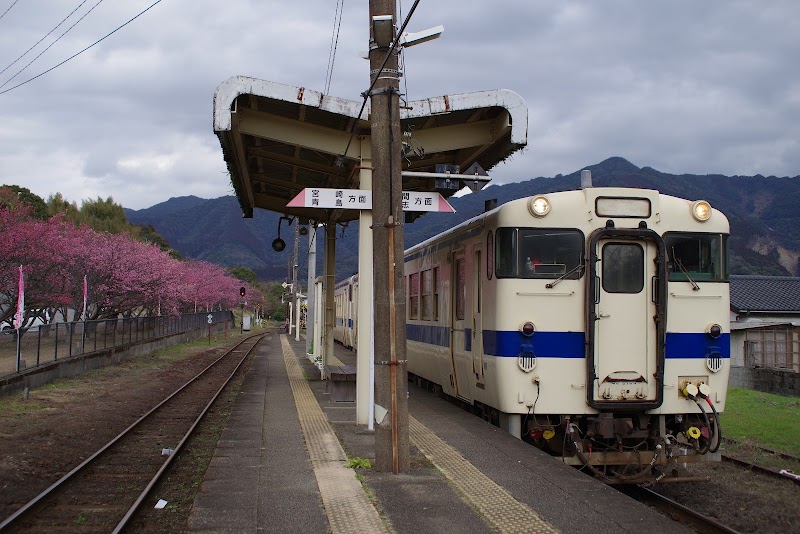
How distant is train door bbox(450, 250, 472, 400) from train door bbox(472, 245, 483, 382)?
0.31 meters

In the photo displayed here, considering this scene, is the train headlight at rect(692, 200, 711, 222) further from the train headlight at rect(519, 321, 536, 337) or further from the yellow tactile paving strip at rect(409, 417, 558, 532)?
the yellow tactile paving strip at rect(409, 417, 558, 532)

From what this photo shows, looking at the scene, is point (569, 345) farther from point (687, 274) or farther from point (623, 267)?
point (687, 274)

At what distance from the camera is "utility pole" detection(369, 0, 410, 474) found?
307 inches

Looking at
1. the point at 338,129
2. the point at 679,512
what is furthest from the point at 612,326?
the point at 338,129

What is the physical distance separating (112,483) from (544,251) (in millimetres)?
5207

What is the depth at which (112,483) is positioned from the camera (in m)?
8.54

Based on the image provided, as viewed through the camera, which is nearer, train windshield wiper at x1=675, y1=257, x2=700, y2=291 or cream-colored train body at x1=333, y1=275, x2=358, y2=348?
train windshield wiper at x1=675, y1=257, x2=700, y2=291

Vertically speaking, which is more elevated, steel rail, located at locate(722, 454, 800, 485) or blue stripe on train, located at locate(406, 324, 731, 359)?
blue stripe on train, located at locate(406, 324, 731, 359)

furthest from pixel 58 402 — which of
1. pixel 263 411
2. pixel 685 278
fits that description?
pixel 685 278

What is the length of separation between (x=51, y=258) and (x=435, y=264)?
16.2 metres

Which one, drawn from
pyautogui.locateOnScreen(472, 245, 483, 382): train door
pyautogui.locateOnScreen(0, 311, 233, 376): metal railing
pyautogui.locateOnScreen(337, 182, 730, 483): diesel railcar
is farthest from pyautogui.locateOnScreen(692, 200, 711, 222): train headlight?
pyautogui.locateOnScreen(0, 311, 233, 376): metal railing

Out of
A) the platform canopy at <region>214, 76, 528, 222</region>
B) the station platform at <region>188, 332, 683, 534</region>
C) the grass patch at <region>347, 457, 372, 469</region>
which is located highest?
the platform canopy at <region>214, 76, 528, 222</region>

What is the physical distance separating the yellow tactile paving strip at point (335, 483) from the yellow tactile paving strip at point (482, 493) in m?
0.87

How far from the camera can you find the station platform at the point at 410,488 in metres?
6.25
